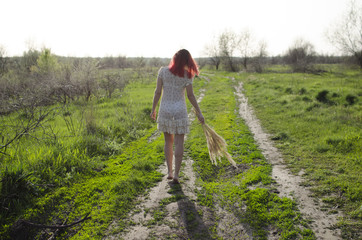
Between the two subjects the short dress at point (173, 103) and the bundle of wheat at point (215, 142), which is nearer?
the short dress at point (173, 103)

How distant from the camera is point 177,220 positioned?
10.2 feet

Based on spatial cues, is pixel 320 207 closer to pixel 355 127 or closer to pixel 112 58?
pixel 355 127

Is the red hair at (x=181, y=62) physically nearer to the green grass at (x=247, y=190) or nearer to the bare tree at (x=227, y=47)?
the green grass at (x=247, y=190)

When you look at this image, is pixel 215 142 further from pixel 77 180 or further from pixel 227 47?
pixel 227 47

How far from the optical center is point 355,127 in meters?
7.19

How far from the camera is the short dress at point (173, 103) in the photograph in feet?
12.5

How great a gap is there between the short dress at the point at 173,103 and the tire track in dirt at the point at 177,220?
1.16 m

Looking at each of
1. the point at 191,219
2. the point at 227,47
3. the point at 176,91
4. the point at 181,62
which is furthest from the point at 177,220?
the point at 227,47

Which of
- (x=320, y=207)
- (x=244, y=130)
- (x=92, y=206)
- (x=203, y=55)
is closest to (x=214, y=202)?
(x=320, y=207)

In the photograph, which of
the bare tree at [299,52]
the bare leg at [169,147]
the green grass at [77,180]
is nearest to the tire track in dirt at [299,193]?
the bare leg at [169,147]

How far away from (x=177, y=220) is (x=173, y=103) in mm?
1908

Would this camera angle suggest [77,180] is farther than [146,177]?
No

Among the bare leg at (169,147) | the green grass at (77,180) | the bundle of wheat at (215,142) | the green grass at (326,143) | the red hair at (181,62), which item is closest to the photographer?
the green grass at (77,180)

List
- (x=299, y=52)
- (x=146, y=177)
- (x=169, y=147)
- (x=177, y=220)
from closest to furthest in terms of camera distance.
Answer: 1. (x=177, y=220)
2. (x=169, y=147)
3. (x=146, y=177)
4. (x=299, y=52)
